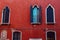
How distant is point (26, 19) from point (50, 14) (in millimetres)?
2615

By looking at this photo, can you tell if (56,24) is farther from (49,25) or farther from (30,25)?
(30,25)

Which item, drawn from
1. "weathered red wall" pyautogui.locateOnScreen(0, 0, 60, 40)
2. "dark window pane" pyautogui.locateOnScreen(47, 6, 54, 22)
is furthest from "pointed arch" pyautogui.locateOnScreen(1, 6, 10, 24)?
"dark window pane" pyautogui.locateOnScreen(47, 6, 54, 22)

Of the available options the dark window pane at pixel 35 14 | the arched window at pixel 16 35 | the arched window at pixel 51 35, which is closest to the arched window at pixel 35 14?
the dark window pane at pixel 35 14

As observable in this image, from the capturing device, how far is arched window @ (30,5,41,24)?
741 inches

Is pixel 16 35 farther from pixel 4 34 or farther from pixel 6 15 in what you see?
pixel 6 15

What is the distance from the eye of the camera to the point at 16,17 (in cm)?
1894

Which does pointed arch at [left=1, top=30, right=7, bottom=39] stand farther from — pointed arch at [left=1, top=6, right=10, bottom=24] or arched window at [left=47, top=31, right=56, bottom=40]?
arched window at [left=47, top=31, right=56, bottom=40]

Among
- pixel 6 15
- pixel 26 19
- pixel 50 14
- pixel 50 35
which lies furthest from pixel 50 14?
pixel 6 15

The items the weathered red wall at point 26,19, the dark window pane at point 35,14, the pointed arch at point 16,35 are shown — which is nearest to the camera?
the weathered red wall at point 26,19

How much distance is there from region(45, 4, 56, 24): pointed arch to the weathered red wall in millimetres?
305

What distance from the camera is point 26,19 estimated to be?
18828mm

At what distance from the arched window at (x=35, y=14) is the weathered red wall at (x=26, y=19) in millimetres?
420

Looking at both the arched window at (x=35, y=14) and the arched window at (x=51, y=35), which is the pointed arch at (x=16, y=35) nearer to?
the arched window at (x=35, y=14)

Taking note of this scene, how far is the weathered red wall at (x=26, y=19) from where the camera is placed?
18391mm
